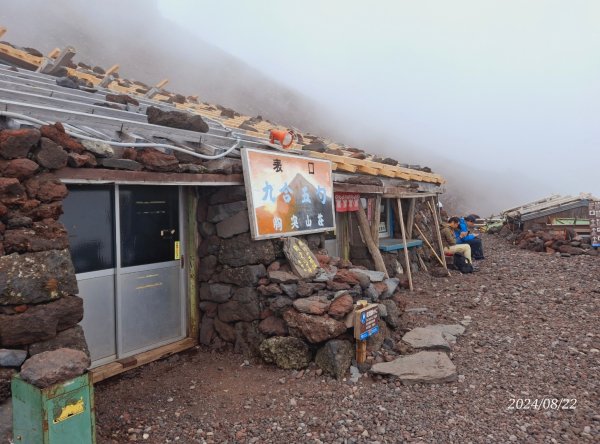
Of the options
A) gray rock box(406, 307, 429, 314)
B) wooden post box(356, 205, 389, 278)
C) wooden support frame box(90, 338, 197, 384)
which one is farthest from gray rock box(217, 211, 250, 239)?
wooden post box(356, 205, 389, 278)

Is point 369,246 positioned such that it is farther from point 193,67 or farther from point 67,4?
point 67,4

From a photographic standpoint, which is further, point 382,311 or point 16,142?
point 382,311

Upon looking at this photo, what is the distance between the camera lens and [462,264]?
12.3 m

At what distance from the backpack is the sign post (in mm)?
7419

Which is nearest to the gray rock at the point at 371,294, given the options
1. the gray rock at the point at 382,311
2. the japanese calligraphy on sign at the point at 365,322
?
the gray rock at the point at 382,311

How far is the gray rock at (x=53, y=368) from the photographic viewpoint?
105 inches

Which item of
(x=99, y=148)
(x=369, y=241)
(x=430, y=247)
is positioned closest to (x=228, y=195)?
(x=99, y=148)

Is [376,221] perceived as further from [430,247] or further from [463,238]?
[463,238]

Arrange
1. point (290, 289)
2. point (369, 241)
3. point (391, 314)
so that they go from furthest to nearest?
point (369, 241), point (391, 314), point (290, 289)

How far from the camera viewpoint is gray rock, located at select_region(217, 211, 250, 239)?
6.02 metres

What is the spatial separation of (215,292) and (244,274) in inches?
22.6

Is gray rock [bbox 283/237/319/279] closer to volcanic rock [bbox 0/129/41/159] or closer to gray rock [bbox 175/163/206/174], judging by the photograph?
gray rock [bbox 175/163/206/174]
